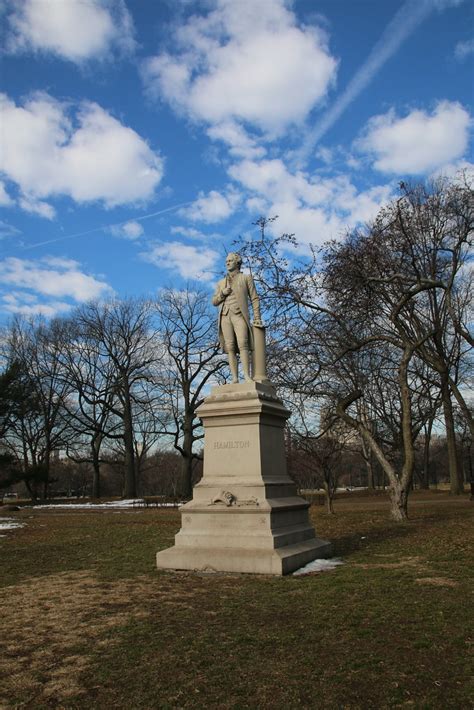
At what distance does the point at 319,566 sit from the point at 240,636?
3.63 metres

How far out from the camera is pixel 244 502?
8.34 meters

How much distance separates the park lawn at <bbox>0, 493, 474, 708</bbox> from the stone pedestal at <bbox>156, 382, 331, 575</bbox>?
398mm

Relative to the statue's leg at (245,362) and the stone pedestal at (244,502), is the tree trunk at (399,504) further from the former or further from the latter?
the statue's leg at (245,362)

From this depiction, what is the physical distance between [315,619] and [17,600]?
3535mm

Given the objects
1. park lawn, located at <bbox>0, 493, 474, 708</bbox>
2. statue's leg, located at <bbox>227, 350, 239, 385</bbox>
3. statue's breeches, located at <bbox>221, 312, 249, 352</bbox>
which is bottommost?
park lawn, located at <bbox>0, 493, 474, 708</bbox>

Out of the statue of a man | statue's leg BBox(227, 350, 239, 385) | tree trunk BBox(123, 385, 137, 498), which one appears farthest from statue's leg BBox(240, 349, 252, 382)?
tree trunk BBox(123, 385, 137, 498)

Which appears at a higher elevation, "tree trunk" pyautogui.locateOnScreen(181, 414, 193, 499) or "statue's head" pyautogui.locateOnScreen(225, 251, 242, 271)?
"statue's head" pyautogui.locateOnScreen(225, 251, 242, 271)

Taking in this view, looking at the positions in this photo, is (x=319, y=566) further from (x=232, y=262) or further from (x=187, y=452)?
(x=187, y=452)

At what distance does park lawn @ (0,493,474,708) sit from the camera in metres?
3.66

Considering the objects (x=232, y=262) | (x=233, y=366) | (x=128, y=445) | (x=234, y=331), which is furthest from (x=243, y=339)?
(x=128, y=445)

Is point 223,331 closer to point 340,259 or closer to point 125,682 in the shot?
point 125,682

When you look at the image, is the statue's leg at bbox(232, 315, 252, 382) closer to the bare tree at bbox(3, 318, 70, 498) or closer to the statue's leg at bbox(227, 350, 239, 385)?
the statue's leg at bbox(227, 350, 239, 385)

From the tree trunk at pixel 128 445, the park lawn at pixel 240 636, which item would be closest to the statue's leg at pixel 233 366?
the park lawn at pixel 240 636

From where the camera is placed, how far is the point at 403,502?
15719 mm
